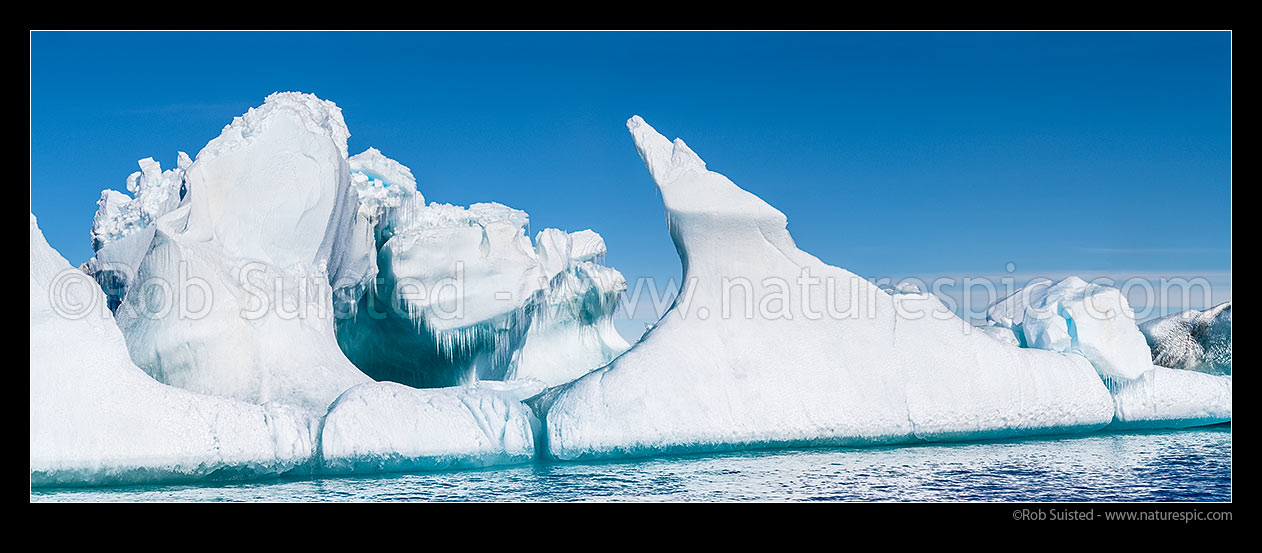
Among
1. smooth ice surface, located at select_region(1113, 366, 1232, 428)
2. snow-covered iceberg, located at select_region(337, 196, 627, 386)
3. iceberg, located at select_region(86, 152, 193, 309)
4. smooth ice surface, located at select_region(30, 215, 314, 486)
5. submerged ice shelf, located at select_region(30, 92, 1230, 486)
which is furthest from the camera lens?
snow-covered iceberg, located at select_region(337, 196, 627, 386)

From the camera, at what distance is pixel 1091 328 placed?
503 inches

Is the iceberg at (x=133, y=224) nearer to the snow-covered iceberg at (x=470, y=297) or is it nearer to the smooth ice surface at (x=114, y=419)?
the snow-covered iceberg at (x=470, y=297)

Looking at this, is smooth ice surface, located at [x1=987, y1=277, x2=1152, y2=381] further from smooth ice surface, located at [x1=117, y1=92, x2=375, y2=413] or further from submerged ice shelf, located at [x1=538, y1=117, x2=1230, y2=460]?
smooth ice surface, located at [x1=117, y1=92, x2=375, y2=413]

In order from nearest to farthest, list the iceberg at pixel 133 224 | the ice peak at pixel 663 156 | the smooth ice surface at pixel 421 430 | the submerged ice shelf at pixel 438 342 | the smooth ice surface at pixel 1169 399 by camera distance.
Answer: the submerged ice shelf at pixel 438 342 < the smooth ice surface at pixel 421 430 < the ice peak at pixel 663 156 < the smooth ice surface at pixel 1169 399 < the iceberg at pixel 133 224

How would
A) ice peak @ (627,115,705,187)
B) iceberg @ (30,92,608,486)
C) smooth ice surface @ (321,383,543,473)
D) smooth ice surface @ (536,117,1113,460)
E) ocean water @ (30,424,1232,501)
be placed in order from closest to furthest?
ocean water @ (30,424,1232,501)
iceberg @ (30,92,608,486)
smooth ice surface @ (321,383,543,473)
smooth ice surface @ (536,117,1113,460)
ice peak @ (627,115,705,187)

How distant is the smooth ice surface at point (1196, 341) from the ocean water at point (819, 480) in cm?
459

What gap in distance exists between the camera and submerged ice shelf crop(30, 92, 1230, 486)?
9.84 meters

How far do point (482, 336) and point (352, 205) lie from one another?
92.9 inches

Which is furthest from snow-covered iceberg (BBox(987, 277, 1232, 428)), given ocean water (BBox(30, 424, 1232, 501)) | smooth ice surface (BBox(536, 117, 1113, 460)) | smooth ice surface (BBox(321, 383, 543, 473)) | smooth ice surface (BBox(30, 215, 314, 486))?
smooth ice surface (BBox(30, 215, 314, 486))

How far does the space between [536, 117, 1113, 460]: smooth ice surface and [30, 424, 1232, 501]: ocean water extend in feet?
0.91

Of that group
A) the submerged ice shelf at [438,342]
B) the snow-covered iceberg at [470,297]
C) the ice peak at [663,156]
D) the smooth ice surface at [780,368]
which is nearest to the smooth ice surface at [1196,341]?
the submerged ice shelf at [438,342]

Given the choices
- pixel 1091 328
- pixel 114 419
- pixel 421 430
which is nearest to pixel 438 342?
pixel 421 430

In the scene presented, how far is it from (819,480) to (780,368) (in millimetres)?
2052

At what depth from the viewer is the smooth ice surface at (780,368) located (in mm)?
11219
